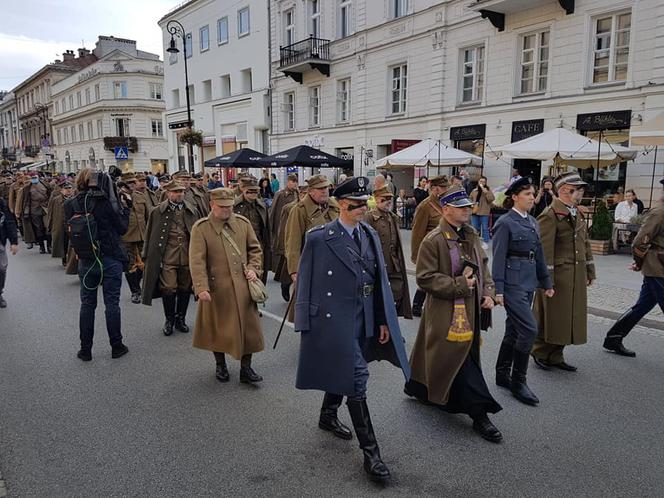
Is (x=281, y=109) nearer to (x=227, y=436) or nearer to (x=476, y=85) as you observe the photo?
(x=476, y=85)

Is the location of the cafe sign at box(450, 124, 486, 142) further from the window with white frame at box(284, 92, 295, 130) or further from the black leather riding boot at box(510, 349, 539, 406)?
the black leather riding boot at box(510, 349, 539, 406)

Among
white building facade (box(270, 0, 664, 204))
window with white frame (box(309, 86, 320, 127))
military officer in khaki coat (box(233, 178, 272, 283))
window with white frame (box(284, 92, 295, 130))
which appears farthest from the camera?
window with white frame (box(284, 92, 295, 130))

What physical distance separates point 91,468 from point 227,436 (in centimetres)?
95

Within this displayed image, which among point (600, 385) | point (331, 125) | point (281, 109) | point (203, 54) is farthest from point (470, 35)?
point (203, 54)

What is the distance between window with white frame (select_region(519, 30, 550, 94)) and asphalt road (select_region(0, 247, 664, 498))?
13.3m

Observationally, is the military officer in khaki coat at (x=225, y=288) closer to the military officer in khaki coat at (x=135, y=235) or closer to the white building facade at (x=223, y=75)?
the military officer in khaki coat at (x=135, y=235)

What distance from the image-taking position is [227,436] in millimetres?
4047

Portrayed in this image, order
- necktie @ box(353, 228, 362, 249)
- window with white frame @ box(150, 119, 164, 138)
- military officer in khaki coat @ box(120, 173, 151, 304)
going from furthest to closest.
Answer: window with white frame @ box(150, 119, 164, 138), military officer in khaki coat @ box(120, 173, 151, 304), necktie @ box(353, 228, 362, 249)

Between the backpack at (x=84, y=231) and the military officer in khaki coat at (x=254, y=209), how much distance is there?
2.24 m

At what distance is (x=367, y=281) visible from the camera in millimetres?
3670

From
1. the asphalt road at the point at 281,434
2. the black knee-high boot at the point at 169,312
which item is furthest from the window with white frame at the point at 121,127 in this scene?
the asphalt road at the point at 281,434

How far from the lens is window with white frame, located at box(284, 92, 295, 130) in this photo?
2970 centimetres

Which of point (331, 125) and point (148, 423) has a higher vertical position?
point (331, 125)

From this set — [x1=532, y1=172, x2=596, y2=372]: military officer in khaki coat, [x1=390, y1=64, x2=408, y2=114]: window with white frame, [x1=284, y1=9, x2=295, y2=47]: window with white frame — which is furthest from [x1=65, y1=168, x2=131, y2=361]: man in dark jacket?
[x1=284, y1=9, x2=295, y2=47]: window with white frame
